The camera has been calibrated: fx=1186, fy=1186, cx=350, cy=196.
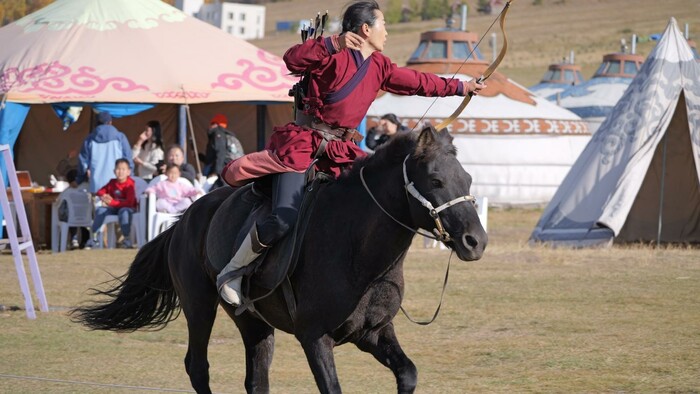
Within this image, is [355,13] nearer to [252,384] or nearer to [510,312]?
[252,384]

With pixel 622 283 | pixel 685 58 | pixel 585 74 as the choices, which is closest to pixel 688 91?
pixel 685 58

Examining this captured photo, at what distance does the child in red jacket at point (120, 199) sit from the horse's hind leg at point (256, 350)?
32.6 feet

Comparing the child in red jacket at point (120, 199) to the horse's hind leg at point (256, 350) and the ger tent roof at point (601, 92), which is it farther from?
the ger tent roof at point (601, 92)

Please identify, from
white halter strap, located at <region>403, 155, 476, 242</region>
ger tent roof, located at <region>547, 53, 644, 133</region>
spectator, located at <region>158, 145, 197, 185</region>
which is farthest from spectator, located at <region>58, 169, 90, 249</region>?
ger tent roof, located at <region>547, 53, 644, 133</region>

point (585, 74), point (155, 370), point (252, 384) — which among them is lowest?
point (585, 74)

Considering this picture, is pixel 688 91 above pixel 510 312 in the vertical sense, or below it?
above

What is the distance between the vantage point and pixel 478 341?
9.56m

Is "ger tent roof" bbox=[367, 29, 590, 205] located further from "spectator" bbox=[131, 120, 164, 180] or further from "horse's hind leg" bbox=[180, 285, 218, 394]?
"horse's hind leg" bbox=[180, 285, 218, 394]

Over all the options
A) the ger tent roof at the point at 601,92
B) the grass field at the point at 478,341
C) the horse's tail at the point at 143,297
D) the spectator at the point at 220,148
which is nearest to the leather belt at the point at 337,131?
the horse's tail at the point at 143,297

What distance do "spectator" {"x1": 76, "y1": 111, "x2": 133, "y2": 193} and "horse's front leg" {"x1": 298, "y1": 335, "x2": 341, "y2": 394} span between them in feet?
38.4

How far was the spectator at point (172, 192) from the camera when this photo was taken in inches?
629

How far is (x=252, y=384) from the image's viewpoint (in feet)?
21.4

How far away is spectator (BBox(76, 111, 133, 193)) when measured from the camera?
17.0 m

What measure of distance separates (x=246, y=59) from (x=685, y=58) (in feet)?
21.9
